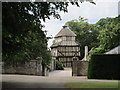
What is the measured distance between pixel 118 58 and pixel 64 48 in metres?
37.5

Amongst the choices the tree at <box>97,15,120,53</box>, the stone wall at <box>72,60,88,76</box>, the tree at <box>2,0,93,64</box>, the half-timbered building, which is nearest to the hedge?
the stone wall at <box>72,60,88,76</box>

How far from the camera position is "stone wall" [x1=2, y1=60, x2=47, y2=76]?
86.3ft

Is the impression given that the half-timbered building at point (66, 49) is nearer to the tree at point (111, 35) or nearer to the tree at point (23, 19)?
the tree at point (111, 35)

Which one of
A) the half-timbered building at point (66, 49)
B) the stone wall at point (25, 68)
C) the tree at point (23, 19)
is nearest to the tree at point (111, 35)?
the stone wall at point (25, 68)

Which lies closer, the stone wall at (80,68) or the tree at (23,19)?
the tree at (23,19)

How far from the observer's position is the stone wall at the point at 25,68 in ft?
86.3

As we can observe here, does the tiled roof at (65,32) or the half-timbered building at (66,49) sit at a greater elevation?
the tiled roof at (65,32)

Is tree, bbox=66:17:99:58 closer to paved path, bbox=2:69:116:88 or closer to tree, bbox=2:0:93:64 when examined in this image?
paved path, bbox=2:69:116:88

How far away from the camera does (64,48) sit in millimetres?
59969

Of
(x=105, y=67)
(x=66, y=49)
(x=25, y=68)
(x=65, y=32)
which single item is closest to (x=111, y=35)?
(x=105, y=67)

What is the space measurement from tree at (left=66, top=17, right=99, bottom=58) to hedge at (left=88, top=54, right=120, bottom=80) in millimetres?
40151

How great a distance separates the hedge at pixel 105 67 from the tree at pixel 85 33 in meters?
40.2

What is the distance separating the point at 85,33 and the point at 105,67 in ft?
146

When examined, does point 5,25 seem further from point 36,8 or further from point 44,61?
point 44,61
